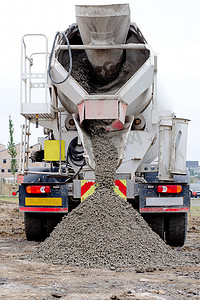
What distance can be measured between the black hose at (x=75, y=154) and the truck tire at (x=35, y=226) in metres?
1.00

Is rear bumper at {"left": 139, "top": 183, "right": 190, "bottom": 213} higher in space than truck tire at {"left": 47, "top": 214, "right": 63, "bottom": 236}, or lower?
higher

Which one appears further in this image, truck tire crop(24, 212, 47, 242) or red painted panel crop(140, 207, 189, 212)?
truck tire crop(24, 212, 47, 242)

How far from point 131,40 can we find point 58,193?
7.73 ft

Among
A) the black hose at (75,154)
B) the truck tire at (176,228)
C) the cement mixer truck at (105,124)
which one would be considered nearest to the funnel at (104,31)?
the cement mixer truck at (105,124)

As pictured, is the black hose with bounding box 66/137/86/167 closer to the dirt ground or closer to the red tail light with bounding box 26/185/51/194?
the red tail light with bounding box 26/185/51/194

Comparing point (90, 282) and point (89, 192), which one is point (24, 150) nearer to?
point (89, 192)

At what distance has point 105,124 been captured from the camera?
5.98 metres

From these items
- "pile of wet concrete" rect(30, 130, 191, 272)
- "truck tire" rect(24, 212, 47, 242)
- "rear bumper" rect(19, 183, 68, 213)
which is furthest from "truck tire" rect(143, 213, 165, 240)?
"truck tire" rect(24, 212, 47, 242)

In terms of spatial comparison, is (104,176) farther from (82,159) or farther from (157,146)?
(157,146)

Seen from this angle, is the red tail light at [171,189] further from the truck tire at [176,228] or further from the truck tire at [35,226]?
the truck tire at [35,226]

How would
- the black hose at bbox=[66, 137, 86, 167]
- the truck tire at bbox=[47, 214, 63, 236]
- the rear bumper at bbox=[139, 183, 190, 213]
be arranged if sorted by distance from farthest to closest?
the truck tire at bbox=[47, 214, 63, 236]
the black hose at bbox=[66, 137, 86, 167]
the rear bumper at bbox=[139, 183, 190, 213]

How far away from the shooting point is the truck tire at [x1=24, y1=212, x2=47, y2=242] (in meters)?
6.70

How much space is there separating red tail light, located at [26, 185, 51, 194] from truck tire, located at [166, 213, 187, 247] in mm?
1806

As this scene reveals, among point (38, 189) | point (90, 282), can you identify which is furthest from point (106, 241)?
point (38, 189)
